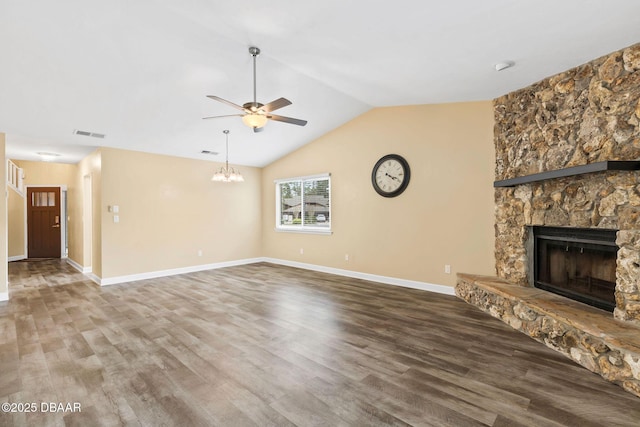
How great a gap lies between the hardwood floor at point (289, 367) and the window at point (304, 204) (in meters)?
2.56

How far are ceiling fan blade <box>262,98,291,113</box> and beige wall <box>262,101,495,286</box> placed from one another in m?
2.82

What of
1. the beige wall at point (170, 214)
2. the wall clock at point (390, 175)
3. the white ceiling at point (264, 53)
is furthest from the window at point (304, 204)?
the white ceiling at point (264, 53)

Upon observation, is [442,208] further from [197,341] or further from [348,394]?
[197,341]

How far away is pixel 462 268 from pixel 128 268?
599cm

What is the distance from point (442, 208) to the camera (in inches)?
189

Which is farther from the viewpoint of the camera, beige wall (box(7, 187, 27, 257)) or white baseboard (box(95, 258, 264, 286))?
beige wall (box(7, 187, 27, 257))

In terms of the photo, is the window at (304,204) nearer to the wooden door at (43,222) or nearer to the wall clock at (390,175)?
the wall clock at (390,175)

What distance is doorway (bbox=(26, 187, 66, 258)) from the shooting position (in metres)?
8.67

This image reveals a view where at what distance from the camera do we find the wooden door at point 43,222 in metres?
8.67

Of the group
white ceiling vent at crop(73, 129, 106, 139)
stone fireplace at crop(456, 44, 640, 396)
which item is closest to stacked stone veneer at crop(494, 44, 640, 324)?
stone fireplace at crop(456, 44, 640, 396)

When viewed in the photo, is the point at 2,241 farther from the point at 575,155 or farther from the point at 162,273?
the point at 575,155

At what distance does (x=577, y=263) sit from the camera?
337cm

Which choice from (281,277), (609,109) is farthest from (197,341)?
(609,109)

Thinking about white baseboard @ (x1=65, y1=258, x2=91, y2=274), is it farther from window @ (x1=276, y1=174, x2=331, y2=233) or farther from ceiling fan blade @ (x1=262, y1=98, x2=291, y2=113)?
ceiling fan blade @ (x1=262, y1=98, x2=291, y2=113)
